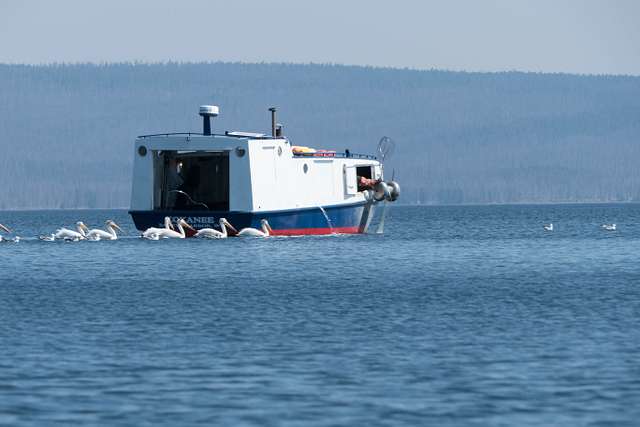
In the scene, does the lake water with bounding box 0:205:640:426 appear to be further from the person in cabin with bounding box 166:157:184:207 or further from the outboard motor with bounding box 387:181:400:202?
the outboard motor with bounding box 387:181:400:202

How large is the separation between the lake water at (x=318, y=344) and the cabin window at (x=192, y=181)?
1566 centimetres

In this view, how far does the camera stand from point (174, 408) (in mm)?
22016

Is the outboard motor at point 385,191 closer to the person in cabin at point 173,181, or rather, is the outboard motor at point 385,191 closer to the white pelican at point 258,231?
the white pelican at point 258,231

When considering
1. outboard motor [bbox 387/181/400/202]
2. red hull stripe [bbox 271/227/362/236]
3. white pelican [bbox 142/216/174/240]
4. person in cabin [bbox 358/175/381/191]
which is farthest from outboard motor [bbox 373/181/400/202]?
white pelican [bbox 142/216/174/240]

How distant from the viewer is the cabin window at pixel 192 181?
72.6m

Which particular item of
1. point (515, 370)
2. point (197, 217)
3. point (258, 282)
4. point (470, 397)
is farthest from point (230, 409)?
point (197, 217)

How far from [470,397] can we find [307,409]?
8.40 ft

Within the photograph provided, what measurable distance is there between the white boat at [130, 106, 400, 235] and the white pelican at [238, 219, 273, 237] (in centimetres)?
27

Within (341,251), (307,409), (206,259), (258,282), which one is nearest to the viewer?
(307,409)

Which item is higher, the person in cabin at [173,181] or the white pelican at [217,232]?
the person in cabin at [173,181]

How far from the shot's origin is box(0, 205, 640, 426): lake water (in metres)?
22.0

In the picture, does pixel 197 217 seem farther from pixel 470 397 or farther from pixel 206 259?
pixel 470 397

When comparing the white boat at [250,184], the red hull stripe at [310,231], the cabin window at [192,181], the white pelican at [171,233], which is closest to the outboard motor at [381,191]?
the white boat at [250,184]

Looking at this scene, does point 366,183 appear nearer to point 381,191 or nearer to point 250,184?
point 381,191
